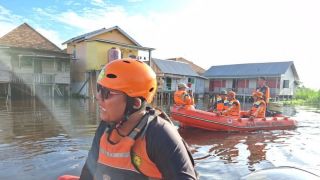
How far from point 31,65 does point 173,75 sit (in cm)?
1467

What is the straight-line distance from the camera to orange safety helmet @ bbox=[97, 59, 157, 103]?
1521mm

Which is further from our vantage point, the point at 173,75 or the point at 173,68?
the point at 173,68

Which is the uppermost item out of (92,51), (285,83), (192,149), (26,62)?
(92,51)

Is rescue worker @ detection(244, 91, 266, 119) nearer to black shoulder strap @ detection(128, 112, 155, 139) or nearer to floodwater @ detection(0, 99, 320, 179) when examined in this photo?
floodwater @ detection(0, 99, 320, 179)

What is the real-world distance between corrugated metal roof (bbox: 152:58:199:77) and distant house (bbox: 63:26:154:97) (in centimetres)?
417

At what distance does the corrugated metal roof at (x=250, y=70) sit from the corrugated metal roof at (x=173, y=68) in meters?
5.35

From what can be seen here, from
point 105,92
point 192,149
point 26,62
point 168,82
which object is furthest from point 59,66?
point 105,92

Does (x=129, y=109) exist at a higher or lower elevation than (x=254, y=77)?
lower

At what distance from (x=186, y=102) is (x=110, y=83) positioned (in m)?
8.94

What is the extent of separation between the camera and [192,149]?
289 inches

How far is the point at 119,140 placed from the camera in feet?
5.09

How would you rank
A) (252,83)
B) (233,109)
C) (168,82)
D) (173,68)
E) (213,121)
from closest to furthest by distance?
(213,121) < (233,109) < (168,82) < (173,68) < (252,83)

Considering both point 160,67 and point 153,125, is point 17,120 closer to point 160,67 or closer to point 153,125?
point 153,125

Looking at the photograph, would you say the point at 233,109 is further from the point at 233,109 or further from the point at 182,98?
the point at 182,98
